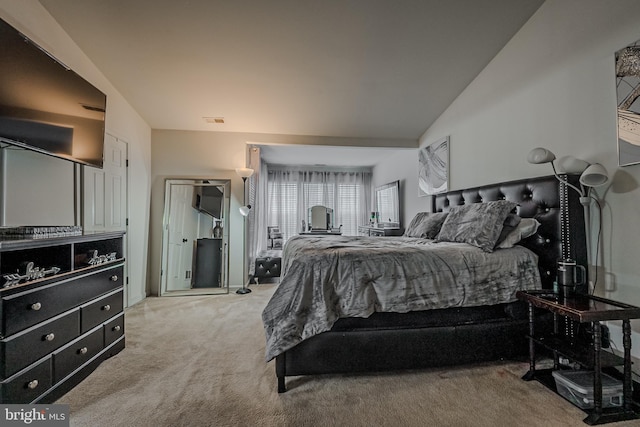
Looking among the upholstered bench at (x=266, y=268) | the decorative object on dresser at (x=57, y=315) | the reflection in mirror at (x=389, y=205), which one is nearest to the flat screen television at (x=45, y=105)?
the decorative object on dresser at (x=57, y=315)

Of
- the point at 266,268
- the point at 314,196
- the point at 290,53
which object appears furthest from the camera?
the point at 314,196

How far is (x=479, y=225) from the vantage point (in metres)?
2.30

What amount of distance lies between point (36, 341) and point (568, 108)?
3770 millimetres

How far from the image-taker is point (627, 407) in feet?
5.01

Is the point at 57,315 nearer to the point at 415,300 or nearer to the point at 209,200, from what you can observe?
the point at 415,300

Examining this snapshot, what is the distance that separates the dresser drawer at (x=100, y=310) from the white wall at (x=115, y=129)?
2.63 ft

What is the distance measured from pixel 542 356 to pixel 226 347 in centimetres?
244

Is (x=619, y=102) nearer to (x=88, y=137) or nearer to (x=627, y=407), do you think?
(x=627, y=407)

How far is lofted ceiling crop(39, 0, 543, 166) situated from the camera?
236 cm

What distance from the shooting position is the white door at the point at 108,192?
2740mm

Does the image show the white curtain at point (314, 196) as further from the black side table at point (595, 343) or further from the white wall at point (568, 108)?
the black side table at point (595, 343)

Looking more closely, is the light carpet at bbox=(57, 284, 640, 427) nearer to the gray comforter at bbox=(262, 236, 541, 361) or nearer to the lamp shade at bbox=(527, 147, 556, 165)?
the gray comforter at bbox=(262, 236, 541, 361)

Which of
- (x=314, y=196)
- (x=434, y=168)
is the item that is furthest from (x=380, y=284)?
(x=314, y=196)

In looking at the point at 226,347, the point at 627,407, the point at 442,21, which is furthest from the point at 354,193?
the point at 627,407
